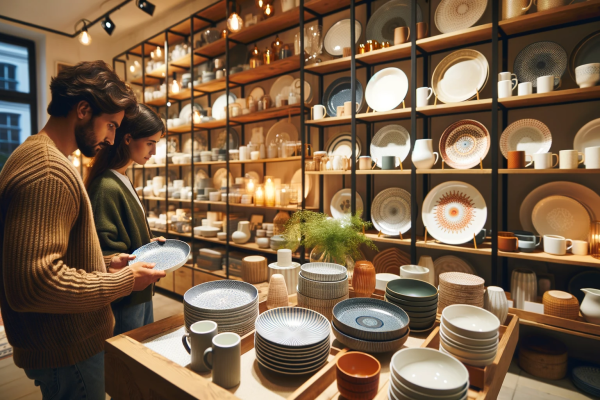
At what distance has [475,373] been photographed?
2.83 feet

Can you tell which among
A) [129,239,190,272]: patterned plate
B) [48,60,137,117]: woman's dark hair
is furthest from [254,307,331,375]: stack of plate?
[48,60,137,117]: woman's dark hair

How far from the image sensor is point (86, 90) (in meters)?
1.07

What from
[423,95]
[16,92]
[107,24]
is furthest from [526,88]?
[16,92]

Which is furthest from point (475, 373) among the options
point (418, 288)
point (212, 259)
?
point (212, 259)

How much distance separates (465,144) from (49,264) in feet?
7.34

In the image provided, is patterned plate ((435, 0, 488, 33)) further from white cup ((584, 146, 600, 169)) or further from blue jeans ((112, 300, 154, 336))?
blue jeans ((112, 300, 154, 336))

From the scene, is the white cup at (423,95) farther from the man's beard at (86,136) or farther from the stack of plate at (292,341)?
the man's beard at (86,136)

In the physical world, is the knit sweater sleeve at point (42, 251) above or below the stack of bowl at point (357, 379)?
above

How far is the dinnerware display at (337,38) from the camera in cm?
275

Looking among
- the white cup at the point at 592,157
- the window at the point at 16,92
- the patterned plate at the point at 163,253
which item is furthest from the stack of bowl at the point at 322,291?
the window at the point at 16,92

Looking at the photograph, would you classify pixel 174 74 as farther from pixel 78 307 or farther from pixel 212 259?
pixel 78 307

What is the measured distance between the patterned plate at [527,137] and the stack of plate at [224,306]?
71.9 inches

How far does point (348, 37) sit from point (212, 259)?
8.11 feet

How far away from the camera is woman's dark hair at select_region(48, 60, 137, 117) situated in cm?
107
